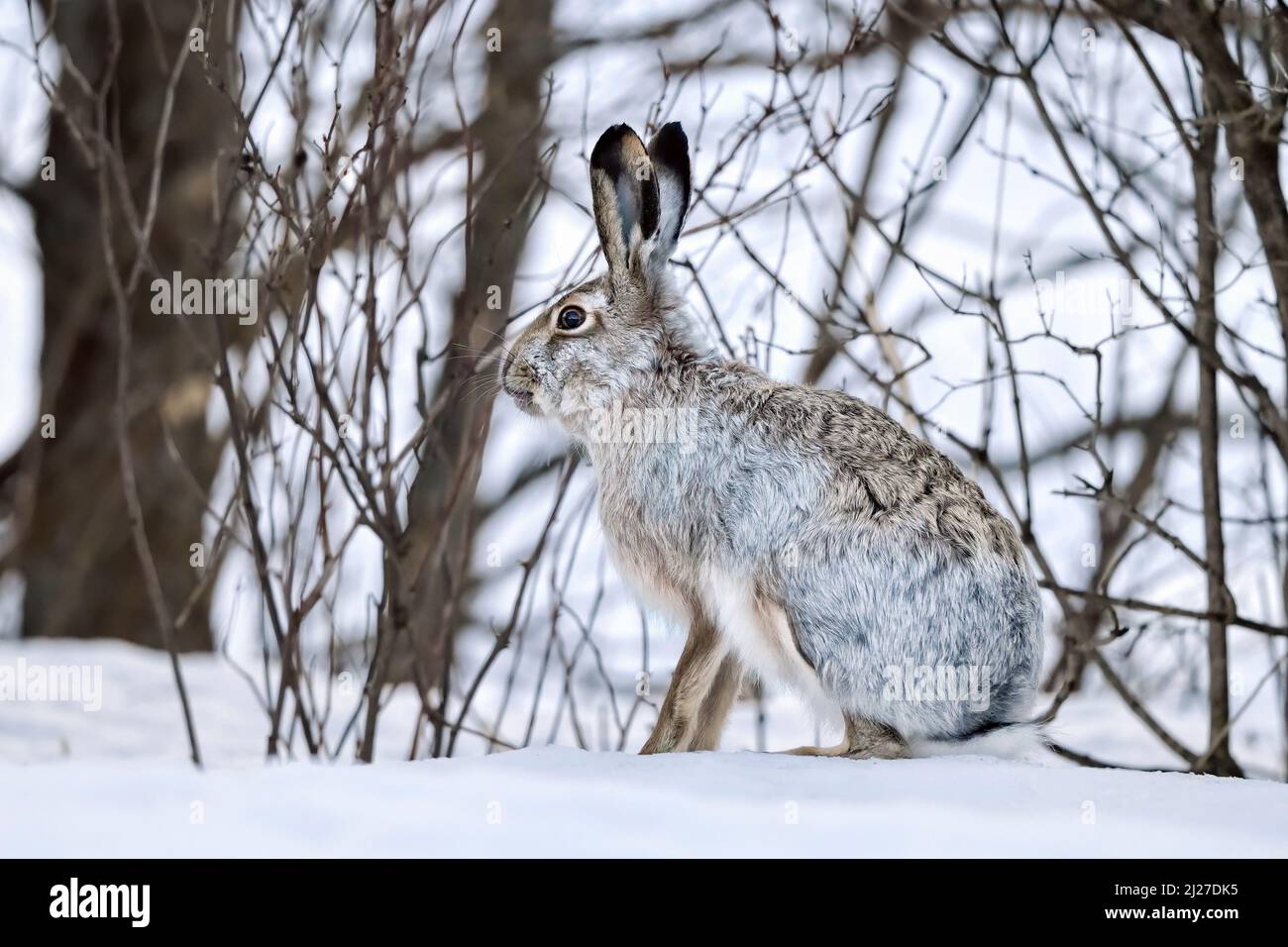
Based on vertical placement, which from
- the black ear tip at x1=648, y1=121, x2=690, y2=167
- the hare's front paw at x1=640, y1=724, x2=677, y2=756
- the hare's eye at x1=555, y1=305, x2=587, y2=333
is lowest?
the hare's front paw at x1=640, y1=724, x2=677, y2=756

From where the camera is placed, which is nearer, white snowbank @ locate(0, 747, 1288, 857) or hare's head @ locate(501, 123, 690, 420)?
white snowbank @ locate(0, 747, 1288, 857)

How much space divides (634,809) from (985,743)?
1.23 m

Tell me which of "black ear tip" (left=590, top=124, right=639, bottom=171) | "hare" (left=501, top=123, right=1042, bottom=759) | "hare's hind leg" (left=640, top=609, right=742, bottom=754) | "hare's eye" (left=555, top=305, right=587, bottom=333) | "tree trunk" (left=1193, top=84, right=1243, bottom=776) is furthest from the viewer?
"tree trunk" (left=1193, top=84, right=1243, bottom=776)

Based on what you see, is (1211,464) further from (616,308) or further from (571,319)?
(571,319)

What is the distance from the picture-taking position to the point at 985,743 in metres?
3.71

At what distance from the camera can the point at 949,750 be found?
3.70m

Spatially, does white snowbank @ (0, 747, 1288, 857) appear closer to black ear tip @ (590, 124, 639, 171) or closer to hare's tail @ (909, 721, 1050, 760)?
hare's tail @ (909, 721, 1050, 760)

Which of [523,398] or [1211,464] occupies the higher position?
[523,398]

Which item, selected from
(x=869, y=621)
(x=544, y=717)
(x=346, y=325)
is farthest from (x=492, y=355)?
(x=544, y=717)

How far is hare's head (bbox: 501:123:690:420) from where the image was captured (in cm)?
405

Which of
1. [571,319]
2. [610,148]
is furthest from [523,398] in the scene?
[610,148]

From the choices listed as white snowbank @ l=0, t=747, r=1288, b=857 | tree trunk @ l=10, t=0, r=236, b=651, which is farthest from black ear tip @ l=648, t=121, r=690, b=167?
tree trunk @ l=10, t=0, r=236, b=651

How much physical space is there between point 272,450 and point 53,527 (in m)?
6.70
